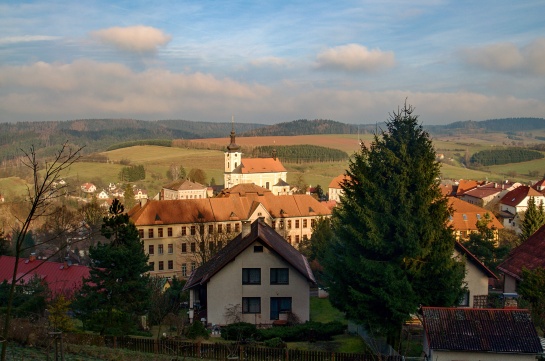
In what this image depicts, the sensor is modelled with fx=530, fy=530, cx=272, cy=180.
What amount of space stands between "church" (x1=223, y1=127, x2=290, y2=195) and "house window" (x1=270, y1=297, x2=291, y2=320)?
99.1 m

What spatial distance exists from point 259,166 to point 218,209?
71805 mm

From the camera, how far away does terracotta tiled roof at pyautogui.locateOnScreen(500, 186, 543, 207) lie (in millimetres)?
86062

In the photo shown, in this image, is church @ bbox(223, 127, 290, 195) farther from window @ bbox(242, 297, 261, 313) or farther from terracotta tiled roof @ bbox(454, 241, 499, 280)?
terracotta tiled roof @ bbox(454, 241, 499, 280)

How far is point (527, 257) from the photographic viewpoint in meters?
28.3

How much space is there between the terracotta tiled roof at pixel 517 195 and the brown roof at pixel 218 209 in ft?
123

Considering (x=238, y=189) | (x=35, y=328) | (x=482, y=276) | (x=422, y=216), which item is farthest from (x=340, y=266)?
(x=238, y=189)

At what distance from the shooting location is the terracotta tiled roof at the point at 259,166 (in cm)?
13112

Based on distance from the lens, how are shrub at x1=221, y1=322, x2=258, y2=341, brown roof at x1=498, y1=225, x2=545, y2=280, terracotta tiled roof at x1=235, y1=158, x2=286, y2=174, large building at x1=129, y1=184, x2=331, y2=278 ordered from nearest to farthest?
shrub at x1=221, y1=322, x2=258, y2=341
brown roof at x1=498, y1=225, x2=545, y2=280
large building at x1=129, y1=184, x2=331, y2=278
terracotta tiled roof at x1=235, y1=158, x2=286, y2=174

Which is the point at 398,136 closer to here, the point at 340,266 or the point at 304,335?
the point at 340,266

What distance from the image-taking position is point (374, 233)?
20828 mm

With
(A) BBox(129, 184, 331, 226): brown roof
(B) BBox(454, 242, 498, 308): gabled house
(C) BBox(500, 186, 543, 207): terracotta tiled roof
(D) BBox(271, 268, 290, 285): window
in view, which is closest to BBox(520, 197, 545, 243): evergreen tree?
(B) BBox(454, 242, 498, 308): gabled house

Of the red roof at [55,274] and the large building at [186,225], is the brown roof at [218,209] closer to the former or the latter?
the large building at [186,225]

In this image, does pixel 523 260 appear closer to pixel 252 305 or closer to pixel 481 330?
pixel 481 330

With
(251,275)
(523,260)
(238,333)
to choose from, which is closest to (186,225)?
(251,275)
